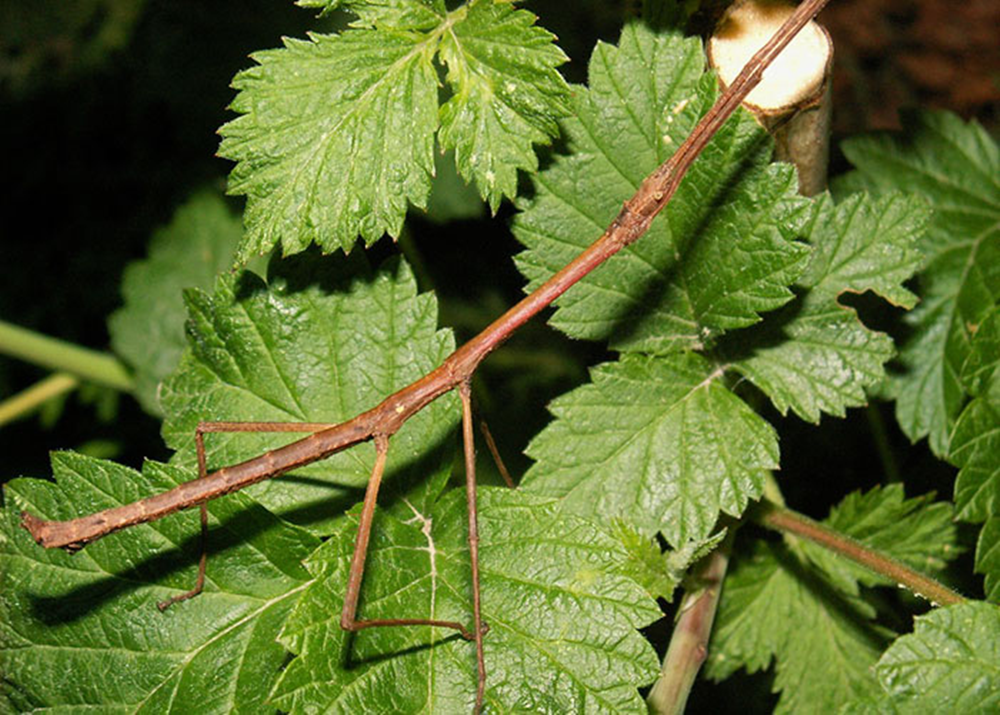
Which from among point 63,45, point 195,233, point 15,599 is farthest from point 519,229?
point 63,45

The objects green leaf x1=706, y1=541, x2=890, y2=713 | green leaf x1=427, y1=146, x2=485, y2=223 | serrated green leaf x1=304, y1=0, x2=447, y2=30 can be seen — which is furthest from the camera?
green leaf x1=427, y1=146, x2=485, y2=223

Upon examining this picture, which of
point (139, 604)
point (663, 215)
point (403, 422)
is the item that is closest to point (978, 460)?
point (663, 215)

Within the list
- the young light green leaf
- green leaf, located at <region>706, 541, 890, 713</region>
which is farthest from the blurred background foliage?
the young light green leaf

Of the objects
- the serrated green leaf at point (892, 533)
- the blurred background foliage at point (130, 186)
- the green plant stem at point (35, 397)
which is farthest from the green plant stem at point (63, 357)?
the serrated green leaf at point (892, 533)

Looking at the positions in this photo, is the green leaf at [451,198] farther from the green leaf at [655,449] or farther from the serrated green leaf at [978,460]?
the serrated green leaf at [978,460]

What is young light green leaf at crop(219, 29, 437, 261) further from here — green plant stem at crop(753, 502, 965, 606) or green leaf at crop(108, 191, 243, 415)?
green leaf at crop(108, 191, 243, 415)

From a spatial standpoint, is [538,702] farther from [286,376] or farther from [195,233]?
[195,233]
